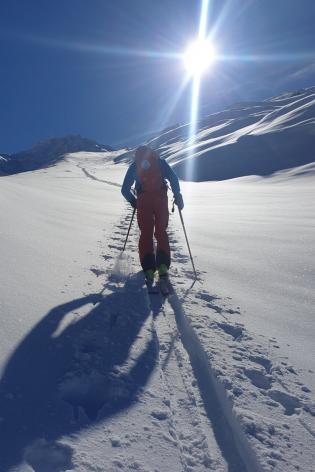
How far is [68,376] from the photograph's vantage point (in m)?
2.93

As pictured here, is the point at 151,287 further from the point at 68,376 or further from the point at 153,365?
the point at 68,376

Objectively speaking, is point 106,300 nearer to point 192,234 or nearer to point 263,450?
point 263,450

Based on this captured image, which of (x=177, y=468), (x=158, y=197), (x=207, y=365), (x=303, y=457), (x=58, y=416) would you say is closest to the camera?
(x=177, y=468)

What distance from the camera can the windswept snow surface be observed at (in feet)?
7.57

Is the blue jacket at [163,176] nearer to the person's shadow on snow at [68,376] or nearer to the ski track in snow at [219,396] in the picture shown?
the ski track in snow at [219,396]

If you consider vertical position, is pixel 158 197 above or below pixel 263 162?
below

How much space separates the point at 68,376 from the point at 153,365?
659 mm

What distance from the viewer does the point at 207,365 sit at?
3.30 metres

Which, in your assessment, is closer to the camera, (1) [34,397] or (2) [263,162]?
(1) [34,397]

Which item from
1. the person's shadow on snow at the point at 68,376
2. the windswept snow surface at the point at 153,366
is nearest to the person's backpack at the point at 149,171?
the windswept snow surface at the point at 153,366

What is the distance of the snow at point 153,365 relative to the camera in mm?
2311

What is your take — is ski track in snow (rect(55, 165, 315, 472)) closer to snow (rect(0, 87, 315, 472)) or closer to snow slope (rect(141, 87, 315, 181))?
snow (rect(0, 87, 315, 472))

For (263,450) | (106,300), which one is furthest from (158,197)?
(263,450)

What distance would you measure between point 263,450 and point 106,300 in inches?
101
